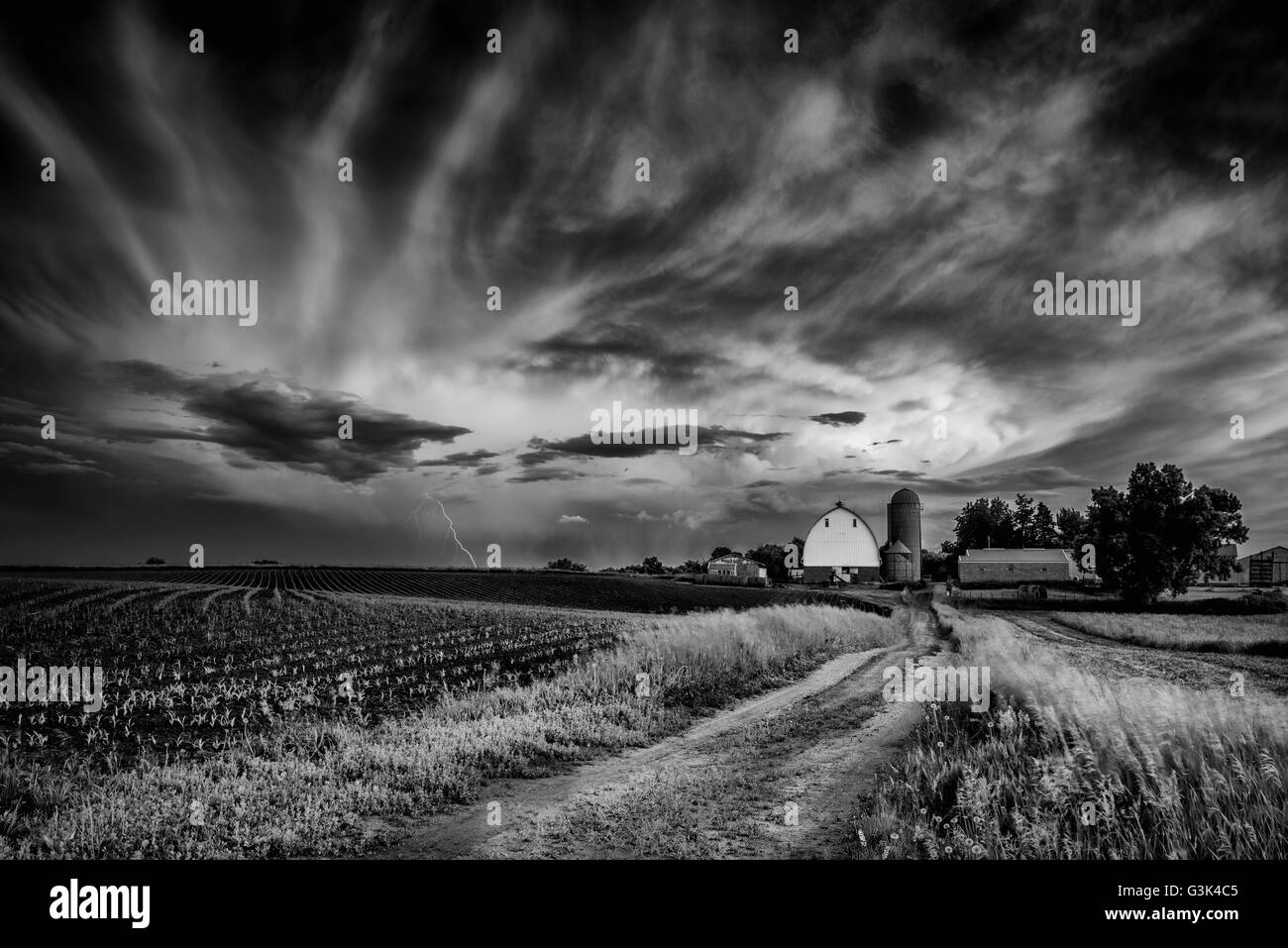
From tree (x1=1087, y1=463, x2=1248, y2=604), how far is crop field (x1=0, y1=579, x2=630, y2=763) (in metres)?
45.0

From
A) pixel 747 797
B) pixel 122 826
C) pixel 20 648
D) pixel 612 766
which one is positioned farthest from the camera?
pixel 20 648

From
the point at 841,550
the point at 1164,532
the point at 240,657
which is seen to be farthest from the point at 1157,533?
the point at 841,550

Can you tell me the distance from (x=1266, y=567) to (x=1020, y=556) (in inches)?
1650

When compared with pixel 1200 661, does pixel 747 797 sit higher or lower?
higher

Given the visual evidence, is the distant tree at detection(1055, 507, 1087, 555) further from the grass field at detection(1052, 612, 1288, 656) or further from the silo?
the grass field at detection(1052, 612, 1288, 656)

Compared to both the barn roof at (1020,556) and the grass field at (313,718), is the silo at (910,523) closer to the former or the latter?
the barn roof at (1020,556)

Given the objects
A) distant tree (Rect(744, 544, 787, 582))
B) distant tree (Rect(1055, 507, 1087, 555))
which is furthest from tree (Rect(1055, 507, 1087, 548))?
distant tree (Rect(744, 544, 787, 582))

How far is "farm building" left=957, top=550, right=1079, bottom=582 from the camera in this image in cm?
10462

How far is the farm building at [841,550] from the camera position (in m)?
125

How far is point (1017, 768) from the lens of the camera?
10461mm

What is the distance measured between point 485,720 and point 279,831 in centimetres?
631

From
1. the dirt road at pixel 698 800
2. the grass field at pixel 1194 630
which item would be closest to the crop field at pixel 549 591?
the grass field at pixel 1194 630
